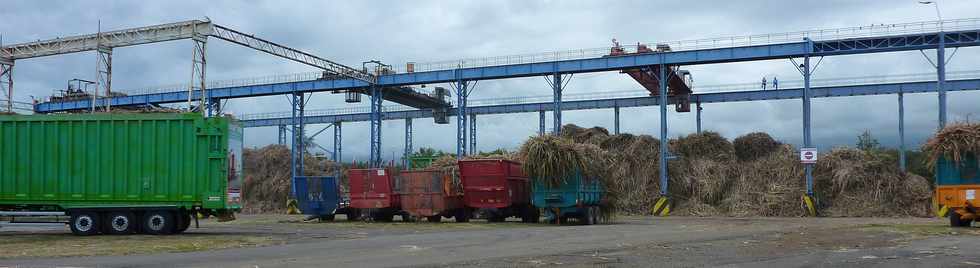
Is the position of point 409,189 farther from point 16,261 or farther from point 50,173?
point 16,261

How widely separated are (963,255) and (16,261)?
1495 centimetres

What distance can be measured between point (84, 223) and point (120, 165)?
1.60 meters

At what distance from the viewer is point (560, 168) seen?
2642 cm

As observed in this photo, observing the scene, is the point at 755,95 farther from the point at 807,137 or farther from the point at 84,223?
the point at 84,223

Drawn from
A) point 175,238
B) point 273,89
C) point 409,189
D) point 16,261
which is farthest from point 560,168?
point 273,89

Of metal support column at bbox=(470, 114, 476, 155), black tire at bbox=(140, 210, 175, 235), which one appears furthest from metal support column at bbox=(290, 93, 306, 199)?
black tire at bbox=(140, 210, 175, 235)

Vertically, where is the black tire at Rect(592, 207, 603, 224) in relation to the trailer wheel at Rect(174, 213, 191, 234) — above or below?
below

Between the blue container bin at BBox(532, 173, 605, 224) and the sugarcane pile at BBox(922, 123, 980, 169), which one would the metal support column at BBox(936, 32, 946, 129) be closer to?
the sugarcane pile at BBox(922, 123, 980, 169)

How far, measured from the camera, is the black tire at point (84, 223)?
20.2 meters

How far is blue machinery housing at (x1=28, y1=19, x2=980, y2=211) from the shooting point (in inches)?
1454

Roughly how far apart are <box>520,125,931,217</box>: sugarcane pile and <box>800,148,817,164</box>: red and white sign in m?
2.16

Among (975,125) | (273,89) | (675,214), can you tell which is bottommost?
(675,214)

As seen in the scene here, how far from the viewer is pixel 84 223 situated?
20.3m

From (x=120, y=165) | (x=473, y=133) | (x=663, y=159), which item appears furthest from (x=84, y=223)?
(x=473, y=133)
